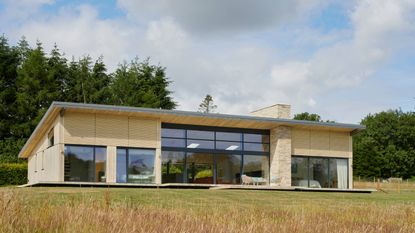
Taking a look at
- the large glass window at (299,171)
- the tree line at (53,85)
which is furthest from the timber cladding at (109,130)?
the tree line at (53,85)

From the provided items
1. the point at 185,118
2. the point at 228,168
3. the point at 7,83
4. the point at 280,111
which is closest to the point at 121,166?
the point at 185,118

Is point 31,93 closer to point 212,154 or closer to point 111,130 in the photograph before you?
point 111,130

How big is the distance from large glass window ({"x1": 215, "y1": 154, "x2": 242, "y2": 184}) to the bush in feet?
38.5

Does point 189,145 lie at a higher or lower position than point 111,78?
lower

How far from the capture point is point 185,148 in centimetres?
2652

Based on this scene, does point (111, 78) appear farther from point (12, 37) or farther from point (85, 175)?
point (85, 175)

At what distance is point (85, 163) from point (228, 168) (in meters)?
6.74

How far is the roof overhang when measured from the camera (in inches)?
939

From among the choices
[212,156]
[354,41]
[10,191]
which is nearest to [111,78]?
[212,156]

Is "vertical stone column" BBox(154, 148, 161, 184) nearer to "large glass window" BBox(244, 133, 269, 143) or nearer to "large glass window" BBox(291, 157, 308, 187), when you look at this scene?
"large glass window" BBox(244, 133, 269, 143)

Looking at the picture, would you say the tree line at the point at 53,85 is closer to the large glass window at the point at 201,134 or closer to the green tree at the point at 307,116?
the large glass window at the point at 201,134

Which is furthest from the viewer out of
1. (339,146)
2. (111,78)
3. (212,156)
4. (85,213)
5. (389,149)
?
(389,149)

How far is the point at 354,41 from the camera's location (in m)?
17.1

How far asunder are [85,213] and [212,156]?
19.7m
